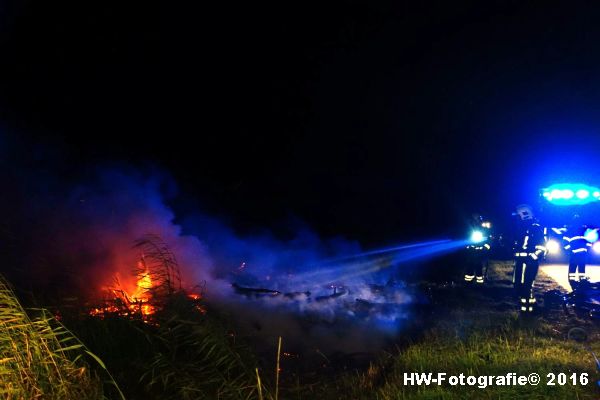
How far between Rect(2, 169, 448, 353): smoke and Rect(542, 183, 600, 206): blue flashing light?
3661 mm

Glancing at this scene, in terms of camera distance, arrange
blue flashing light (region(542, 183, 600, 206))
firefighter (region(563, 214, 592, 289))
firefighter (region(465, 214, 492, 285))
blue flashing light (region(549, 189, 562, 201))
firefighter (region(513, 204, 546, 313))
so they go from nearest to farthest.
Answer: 1. firefighter (region(513, 204, 546, 313))
2. firefighter (region(563, 214, 592, 289))
3. firefighter (region(465, 214, 492, 285))
4. blue flashing light (region(542, 183, 600, 206))
5. blue flashing light (region(549, 189, 562, 201))

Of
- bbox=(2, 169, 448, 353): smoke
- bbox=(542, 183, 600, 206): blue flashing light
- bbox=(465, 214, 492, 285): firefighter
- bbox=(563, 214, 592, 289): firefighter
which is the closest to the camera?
bbox=(2, 169, 448, 353): smoke

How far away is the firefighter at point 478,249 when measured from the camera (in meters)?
8.12

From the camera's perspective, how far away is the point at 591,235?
7.86 metres

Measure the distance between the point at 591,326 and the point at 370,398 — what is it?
4339mm

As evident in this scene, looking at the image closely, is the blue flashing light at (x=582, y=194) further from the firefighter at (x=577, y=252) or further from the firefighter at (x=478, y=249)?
the firefighter at (x=478, y=249)

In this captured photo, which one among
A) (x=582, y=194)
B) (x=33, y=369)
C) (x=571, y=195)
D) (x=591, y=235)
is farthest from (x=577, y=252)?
(x=33, y=369)

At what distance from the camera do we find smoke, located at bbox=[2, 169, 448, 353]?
6.22 meters

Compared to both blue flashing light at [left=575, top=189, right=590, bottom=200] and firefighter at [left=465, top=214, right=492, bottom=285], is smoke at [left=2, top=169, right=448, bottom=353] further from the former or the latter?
blue flashing light at [left=575, top=189, right=590, bottom=200]

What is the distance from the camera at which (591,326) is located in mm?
6180

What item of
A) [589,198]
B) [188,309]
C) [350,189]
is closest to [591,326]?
[589,198]

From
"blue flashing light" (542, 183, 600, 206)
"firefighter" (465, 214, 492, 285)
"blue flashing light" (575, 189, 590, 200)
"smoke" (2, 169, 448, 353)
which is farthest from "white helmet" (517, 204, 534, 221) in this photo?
"smoke" (2, 169, 448, 353)

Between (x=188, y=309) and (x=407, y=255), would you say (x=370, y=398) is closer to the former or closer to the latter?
(x=188, y=309)

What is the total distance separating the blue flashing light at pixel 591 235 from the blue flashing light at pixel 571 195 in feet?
2.59
